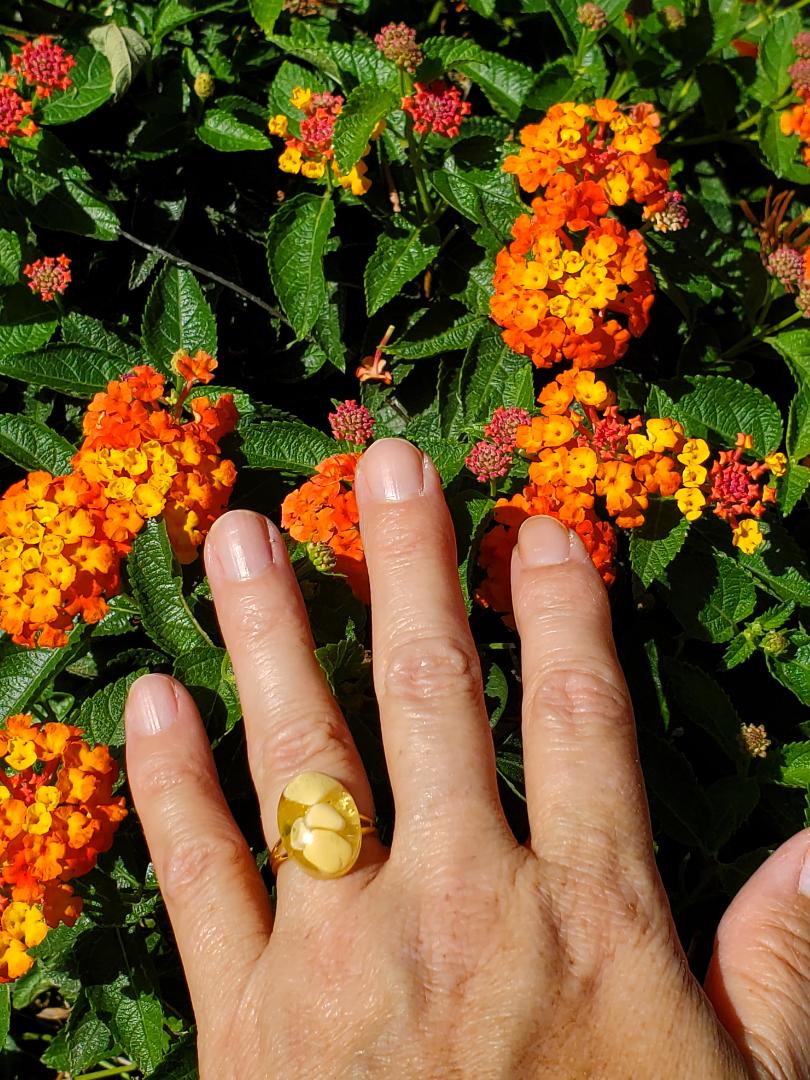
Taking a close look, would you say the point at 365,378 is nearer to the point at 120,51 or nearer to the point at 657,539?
the point at 657,539

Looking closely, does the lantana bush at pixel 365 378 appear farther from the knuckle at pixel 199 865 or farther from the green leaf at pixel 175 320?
the knuckle at pixel 199 865

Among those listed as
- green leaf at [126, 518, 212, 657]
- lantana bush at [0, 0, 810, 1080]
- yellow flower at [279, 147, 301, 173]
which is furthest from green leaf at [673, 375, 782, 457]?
green leaf at [126, 518, 212, 657]

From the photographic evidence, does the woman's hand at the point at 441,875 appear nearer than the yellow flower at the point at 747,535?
Yes

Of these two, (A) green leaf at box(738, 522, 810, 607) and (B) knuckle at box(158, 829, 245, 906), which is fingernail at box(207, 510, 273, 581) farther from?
(A) green leaf at box(738, 522, 810, 607)

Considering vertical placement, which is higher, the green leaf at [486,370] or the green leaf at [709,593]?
the green leaf at [486,370]

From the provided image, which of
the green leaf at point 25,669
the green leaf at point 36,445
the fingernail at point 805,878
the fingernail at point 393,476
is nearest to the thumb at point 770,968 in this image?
the fingernail at point 805,878

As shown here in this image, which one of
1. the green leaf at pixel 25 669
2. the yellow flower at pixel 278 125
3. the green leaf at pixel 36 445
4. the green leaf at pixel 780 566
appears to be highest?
the yellow flower at pixel 278 125
